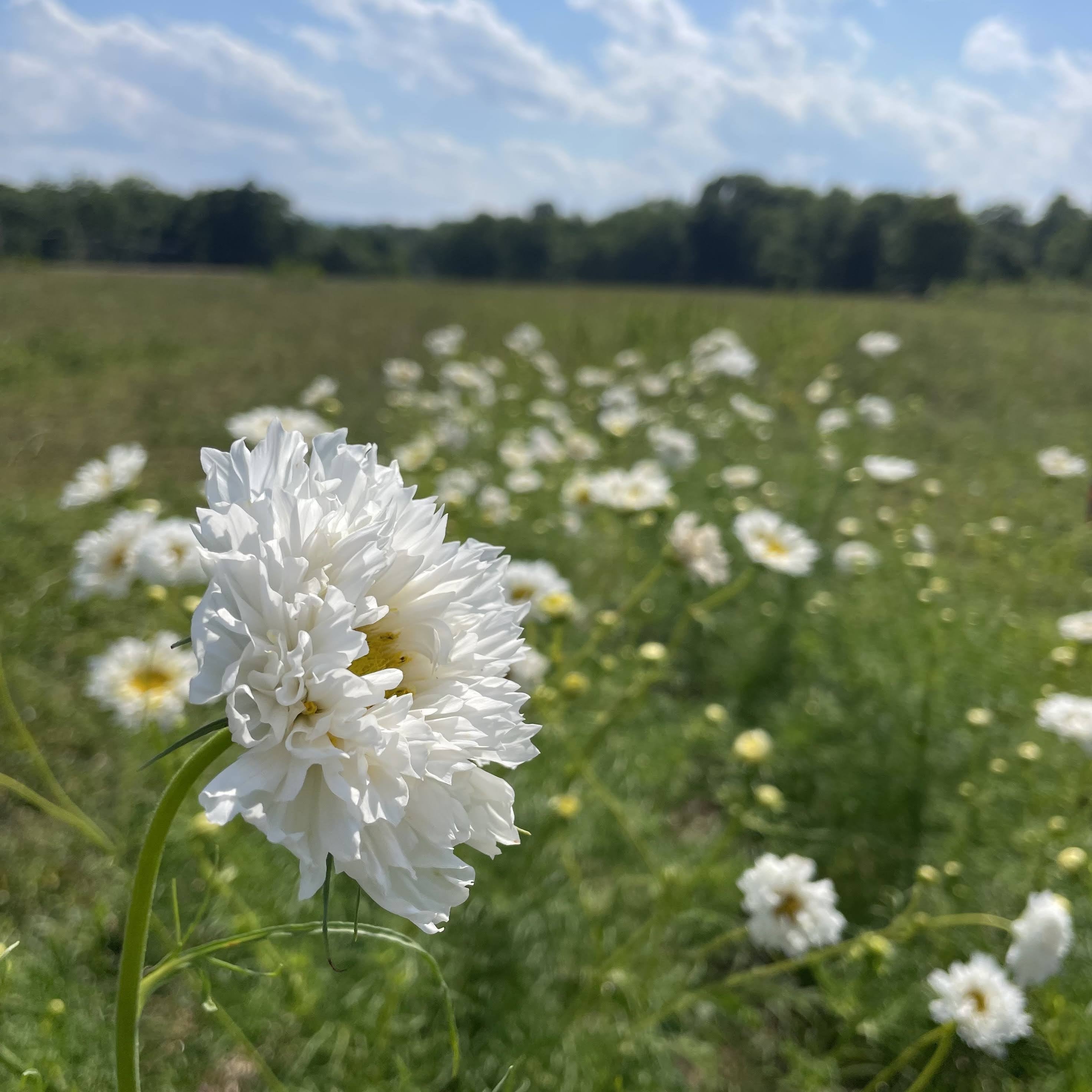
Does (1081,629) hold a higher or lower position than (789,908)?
higher

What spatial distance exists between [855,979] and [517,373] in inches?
147

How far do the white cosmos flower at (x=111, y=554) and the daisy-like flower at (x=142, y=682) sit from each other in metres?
0.14

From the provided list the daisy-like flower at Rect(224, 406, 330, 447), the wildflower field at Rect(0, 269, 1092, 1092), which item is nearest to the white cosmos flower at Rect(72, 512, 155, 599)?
the wildflower field at Rect(0, 269, 1092, 1092)

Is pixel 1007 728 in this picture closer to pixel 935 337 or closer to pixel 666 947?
pixel 666 947

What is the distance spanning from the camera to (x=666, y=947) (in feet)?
5.36

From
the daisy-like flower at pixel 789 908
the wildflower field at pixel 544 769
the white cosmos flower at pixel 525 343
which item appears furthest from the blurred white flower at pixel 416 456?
the white cosmos flower at pixel 525 343

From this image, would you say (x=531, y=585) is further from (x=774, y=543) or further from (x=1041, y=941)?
(x=1041, y=941)

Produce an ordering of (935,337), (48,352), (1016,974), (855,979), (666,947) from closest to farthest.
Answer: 1. (1016,974)
2. (855,979)
3. (666,947)
4. (48,352)
5. (935,337)

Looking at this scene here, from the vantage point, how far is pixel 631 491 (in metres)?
2.16

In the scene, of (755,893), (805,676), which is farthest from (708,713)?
(805,676)

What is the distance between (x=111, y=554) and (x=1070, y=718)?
76.3 inches

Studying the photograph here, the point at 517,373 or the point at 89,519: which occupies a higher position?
the point at 517,373

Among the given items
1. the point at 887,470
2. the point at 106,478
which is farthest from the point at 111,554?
the point at 887,470

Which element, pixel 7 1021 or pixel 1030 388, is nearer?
pixel 7 1021
